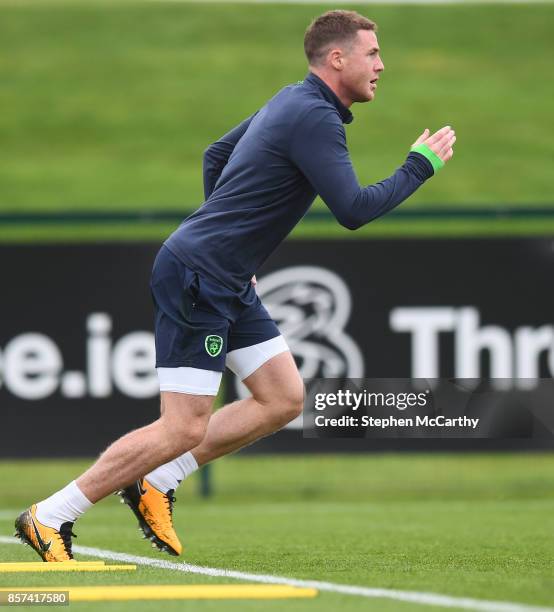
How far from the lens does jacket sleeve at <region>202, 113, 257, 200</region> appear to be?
6734 millimetres

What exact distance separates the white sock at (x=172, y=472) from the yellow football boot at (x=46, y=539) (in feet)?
1.62

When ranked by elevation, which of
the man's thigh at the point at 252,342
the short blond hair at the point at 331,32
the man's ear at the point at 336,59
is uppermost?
the short blond hair at the point at 331,32

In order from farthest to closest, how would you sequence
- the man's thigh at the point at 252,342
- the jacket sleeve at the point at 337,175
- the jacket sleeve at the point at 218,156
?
the jacket sleeve at the point at 218,156 < the man's thigh at the point at 252,342 < the jacket sleeve at the point at 337,175

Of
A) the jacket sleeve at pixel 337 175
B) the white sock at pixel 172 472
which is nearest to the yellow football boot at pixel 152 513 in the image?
the white sock at pixel 172 472

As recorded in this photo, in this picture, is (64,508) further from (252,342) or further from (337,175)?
(337,175)

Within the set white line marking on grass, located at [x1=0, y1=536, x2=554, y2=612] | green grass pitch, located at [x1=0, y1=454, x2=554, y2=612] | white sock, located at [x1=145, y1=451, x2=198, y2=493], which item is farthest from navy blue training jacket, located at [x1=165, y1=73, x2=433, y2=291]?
green grass pitch, located at [x1=0, y1=454, x2=554, y2=612]

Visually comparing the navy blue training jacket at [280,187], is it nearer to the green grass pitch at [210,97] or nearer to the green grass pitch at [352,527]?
the green grass pitch at [352,527]

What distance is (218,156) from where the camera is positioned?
266 inches

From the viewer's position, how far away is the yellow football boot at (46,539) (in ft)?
20.1

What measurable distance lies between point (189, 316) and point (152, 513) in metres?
0.93

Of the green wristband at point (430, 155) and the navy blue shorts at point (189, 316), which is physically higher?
the green wristband at point (430, 155)

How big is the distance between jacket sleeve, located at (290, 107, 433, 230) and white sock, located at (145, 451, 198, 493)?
1.34 meters

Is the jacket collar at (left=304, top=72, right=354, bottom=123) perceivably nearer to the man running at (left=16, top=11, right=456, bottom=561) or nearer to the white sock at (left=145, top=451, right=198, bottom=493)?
the man running at (left=16, top=11, right=456, bottom=561)

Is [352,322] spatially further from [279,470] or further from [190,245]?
[190,245]
